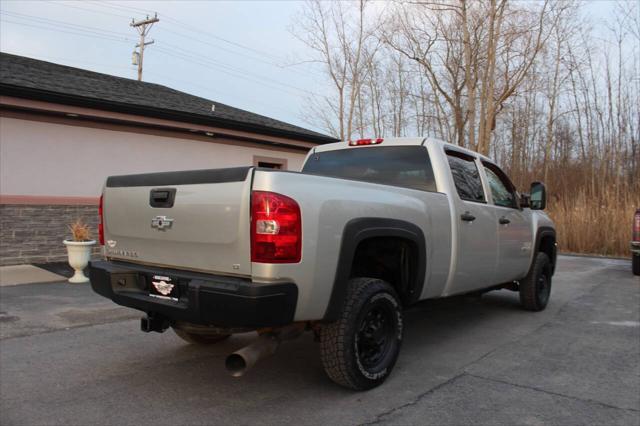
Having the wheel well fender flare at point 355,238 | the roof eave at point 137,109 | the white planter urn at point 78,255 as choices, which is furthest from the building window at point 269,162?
the wheel well fender flare at point 355,238

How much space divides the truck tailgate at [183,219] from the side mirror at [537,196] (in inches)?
171

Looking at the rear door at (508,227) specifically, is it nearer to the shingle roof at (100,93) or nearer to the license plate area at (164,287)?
the license plate area at (164,287)

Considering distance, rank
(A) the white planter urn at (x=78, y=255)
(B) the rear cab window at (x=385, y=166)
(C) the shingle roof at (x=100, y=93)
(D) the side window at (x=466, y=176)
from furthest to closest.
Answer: (C) the shingle roof at (x=100, y=93), (A) the white planter urn at (x=78, y=255), (D) the side window at (x=466, y=176), (B) the rear cab window at (x=385, y=166)

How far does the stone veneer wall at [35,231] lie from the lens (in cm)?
Answer: 905

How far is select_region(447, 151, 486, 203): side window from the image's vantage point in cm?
480

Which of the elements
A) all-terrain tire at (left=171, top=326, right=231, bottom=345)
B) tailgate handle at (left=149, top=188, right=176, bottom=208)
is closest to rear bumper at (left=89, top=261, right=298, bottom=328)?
tailgate handle at (left=149, top=188, right=176, bottom=208)

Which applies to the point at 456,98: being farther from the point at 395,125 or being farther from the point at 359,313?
the point at 359,313

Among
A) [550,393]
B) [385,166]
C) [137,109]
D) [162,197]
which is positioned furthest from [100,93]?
[550,393]

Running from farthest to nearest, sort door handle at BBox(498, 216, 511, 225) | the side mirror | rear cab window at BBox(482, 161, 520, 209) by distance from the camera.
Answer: the side mirror, rear cab window at BBox(482, 161, 520, 209), door handle at BBox(498, 216, 511, 225)

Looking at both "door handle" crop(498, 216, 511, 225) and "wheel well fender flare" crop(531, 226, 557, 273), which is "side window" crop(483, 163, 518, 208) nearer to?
"door handle" crop(498, 216, 511, 225)

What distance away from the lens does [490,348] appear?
15.6ft

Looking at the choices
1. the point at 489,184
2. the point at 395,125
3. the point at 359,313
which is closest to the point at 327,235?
the point at 359,313

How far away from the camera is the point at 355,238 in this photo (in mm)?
3307

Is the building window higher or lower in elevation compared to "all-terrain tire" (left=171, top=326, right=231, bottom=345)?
higher
